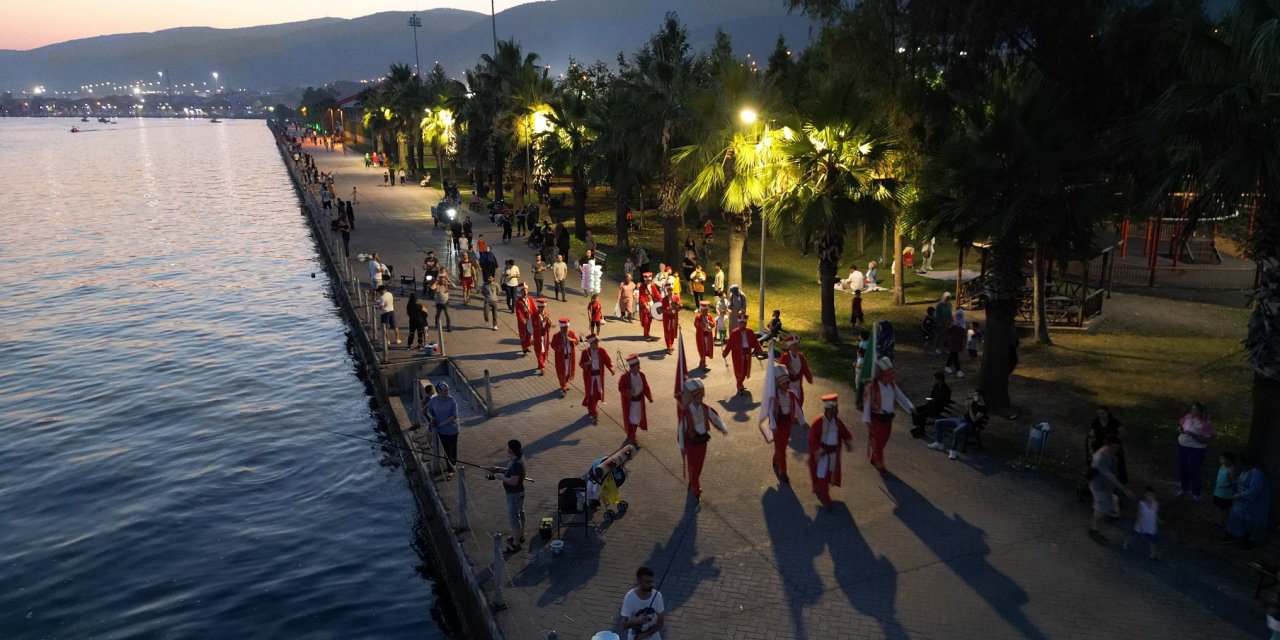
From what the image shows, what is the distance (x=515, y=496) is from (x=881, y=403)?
6.08 metres

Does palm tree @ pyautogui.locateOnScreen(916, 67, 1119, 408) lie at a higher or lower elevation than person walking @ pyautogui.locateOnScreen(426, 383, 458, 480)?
higher

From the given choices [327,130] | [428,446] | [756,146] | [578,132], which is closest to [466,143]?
[578,132]

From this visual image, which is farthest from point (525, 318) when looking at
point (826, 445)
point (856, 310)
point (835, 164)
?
point (826, 445)

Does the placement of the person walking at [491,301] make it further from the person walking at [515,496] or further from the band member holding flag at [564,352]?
the person walking at [515,496]

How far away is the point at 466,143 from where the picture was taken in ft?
172

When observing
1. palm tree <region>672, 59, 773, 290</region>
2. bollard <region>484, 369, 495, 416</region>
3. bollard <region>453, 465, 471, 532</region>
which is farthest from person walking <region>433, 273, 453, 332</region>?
bollard <region>453, 465, 471, 532</region>

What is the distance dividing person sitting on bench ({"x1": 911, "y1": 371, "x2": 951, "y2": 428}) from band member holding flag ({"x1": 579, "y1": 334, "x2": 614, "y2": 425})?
19.3 ft

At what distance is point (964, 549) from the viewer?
11.1m

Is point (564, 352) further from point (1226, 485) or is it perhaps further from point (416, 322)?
point (1226, 485)

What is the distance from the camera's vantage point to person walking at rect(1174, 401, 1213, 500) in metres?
12.1

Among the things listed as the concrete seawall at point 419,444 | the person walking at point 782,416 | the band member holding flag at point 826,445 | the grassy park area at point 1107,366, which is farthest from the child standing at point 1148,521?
the concrete seawall at point 419,444

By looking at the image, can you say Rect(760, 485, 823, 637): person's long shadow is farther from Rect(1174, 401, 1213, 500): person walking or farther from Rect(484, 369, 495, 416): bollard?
Rect(484, 369, 495, 416): bollard

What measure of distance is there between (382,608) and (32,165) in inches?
5636

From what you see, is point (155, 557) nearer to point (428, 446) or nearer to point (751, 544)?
point (428, 446)
